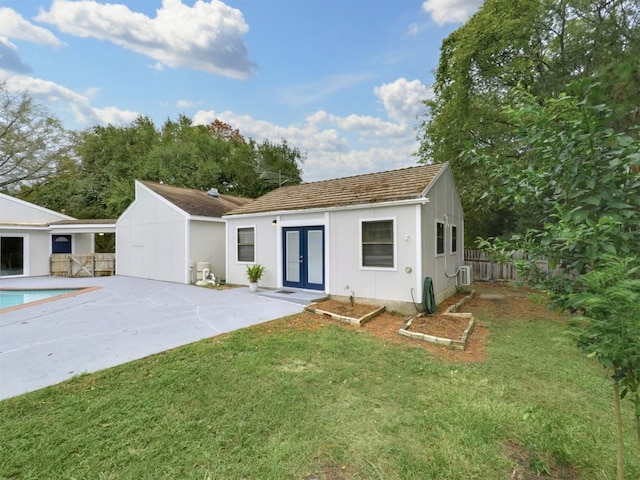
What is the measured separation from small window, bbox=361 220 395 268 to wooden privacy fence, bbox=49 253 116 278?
46.5 feet

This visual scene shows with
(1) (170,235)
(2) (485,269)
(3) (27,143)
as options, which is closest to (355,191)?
(1) (170,235)

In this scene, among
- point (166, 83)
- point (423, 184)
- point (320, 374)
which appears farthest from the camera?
point (166, 83)

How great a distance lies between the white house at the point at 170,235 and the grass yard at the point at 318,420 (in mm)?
8293

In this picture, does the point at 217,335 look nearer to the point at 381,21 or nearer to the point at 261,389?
the point at 261,389

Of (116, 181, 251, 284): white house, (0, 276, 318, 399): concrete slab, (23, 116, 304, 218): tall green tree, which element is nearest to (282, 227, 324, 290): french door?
(0, 276, 318, 399): concrete slab

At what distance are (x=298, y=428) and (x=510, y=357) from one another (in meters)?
3.94

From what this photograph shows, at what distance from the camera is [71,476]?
7.65 feet

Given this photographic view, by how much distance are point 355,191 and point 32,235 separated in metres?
16.9

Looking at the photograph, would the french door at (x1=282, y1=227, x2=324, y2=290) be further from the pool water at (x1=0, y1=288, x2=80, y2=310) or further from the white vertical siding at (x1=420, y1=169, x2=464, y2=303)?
the pool water at (x1=0, y1=288, x2=80, y2=310)

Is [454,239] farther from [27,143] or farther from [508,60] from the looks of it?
[27,143]

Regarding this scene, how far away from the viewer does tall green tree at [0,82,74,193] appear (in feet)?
73.0

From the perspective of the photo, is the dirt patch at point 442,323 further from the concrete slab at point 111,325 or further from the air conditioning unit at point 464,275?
the air conditioning unit at point 464,275

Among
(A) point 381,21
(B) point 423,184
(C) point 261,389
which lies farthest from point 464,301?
(A) point 381,21

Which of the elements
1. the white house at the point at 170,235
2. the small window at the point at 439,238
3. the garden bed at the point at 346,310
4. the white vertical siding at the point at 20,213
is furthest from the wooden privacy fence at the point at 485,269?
the white vertical siding at the point at 20,213
